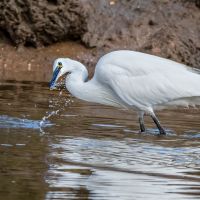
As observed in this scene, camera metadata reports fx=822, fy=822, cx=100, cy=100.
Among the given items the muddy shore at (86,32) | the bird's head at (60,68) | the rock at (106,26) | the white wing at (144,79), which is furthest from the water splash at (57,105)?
the rock at (106,26)

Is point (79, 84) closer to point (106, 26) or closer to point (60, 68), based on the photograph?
point (60, 68)

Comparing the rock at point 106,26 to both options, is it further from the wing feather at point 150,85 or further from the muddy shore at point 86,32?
the wing feather at point 150,85

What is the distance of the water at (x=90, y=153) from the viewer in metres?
6.45

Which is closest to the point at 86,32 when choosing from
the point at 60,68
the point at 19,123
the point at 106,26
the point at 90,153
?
the point at 106,26

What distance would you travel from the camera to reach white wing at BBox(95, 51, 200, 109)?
10344mm

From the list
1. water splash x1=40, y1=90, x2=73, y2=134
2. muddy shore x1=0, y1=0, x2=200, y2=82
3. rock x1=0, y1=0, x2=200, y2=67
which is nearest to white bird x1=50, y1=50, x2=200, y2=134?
water splash x1=40, y1=90, x2=73, y2=134

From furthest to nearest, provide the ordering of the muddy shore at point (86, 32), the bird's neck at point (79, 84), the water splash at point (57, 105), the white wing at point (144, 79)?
the muddy shore at point (86, 32)
the water splash at point (57, 105)
the bird's neck at point (79, 84)
the white wing at point (144, 79)

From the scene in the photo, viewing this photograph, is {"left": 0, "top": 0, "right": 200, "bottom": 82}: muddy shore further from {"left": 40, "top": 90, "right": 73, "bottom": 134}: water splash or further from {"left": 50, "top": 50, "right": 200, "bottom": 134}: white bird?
{"left": 50, "top": 50, "right": 200, "bottom": 134}: white bird

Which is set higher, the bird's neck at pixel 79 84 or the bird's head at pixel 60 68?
the bird's head at pixel 60 68

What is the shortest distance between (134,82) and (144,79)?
14 cm

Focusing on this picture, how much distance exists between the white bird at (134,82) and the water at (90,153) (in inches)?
14.5

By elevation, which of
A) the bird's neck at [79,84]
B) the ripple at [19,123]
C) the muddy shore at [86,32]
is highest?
the bird's neck at [79,84]

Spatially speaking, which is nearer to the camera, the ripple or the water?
the water

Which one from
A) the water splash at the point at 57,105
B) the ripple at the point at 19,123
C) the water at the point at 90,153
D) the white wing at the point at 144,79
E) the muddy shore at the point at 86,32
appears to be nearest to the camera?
the water at the point at 90,153
